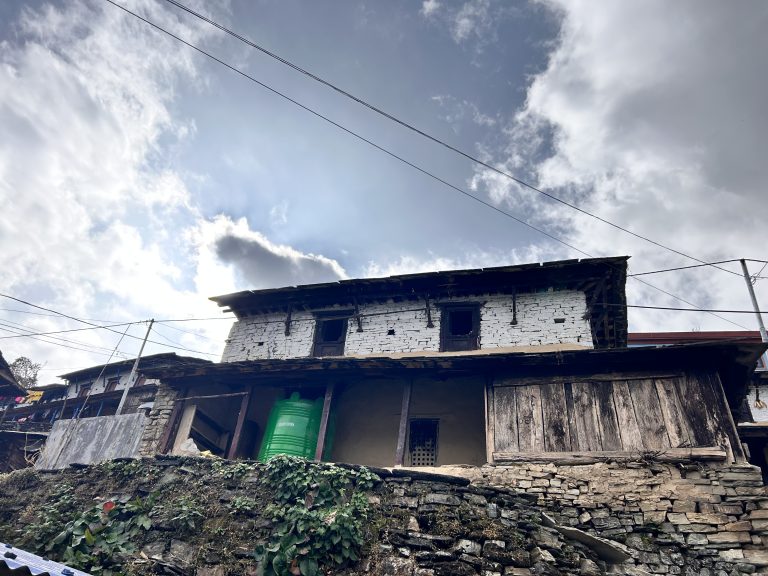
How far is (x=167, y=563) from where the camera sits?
25.8 ft

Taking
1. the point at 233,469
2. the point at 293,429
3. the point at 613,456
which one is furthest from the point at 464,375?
the point at 233,469

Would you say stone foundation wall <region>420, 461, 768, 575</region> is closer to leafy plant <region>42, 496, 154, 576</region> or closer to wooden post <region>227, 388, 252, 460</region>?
wooden post <region>227, 388, 252, 460</region>

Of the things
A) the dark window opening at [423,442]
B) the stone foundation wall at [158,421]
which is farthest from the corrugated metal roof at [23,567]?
the dark window opening at [423,442]

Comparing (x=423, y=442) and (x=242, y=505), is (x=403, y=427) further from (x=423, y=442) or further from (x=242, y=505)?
(x=242, y=505)

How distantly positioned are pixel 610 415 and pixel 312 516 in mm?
6163

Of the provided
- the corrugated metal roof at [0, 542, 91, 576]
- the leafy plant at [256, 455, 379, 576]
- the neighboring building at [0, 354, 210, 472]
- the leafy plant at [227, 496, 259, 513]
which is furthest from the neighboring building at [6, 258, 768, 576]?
the corrugated metal roof at [0, 542, 91, 576]

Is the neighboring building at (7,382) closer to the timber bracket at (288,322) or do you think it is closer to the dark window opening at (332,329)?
the timber bracket at (288,322)

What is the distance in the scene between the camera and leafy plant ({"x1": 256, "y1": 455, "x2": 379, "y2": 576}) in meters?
7.34

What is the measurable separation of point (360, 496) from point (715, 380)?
7.25m

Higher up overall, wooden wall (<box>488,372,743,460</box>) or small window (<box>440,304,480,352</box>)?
small window (<box>440,304,480,352</box>)

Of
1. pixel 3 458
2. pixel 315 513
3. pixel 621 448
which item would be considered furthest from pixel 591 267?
pixel 3 458

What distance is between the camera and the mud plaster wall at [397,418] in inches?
472

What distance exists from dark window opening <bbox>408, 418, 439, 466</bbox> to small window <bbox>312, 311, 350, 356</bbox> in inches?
144

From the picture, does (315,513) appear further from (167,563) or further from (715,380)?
(715,380)
